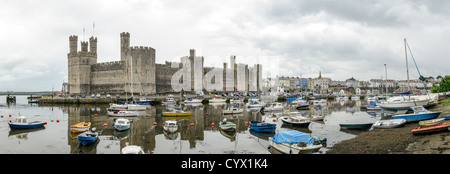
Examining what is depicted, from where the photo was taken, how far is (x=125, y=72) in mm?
56094

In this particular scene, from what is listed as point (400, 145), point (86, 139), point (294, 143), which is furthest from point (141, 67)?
point (400, 145)

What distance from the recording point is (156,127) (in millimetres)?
20469

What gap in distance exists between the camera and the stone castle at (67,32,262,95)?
54750 millimetres

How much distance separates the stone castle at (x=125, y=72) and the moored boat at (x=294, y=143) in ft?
138

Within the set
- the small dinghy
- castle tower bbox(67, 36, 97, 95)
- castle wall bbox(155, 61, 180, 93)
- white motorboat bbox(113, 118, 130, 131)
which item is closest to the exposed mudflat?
the small dinghy

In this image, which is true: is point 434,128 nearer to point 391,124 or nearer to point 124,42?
point 391,124

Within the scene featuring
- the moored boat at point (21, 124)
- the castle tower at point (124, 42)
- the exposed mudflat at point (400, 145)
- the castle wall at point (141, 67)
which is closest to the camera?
the exposed mudflat at point (400, 145)

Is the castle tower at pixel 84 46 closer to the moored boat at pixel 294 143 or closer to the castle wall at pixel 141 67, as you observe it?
the castle wall at pixel 141 67

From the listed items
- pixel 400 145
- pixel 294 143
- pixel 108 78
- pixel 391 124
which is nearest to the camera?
pixel 400 145

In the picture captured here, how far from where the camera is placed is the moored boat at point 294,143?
39.1ft

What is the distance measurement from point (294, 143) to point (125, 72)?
50.3 meters

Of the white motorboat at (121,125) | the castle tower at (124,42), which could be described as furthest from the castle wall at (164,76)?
the white motorboat at (121,125)

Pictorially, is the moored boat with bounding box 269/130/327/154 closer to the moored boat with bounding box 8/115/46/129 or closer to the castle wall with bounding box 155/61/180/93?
the moored boat with bounding box 8/115/46/129
